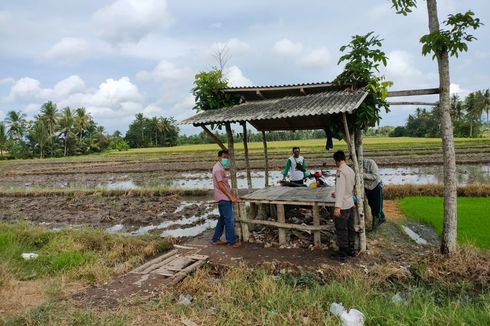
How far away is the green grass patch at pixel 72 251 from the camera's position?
19.8 ft

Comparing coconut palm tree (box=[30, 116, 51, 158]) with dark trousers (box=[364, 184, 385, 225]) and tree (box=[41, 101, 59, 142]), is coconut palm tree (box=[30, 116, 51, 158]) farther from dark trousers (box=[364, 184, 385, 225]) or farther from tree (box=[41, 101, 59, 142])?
dark trousers (box=[364, 184, 385, 225])

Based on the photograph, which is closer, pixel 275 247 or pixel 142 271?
pixel 142 271

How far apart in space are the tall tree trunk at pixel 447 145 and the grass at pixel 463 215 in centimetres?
88

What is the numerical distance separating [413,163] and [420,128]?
4166 centimetres

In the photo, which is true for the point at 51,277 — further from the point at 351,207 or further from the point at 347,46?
the point at 347,46

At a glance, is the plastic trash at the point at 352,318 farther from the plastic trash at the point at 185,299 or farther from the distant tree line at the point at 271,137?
the distant tree line at the point at 271,137

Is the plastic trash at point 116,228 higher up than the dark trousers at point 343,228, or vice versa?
the dark trousers at point 343,228

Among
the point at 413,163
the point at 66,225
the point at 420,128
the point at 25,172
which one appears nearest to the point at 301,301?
the point at 66,225

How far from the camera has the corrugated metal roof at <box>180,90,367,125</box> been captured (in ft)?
20.2

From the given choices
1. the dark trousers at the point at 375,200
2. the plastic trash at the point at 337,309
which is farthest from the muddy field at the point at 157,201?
the plastic trash at the point at 337,309

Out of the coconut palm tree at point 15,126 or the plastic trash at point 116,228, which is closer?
the plastic trash at point 116,228

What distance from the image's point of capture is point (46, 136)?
48.9 meters

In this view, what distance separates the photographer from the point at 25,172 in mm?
28750

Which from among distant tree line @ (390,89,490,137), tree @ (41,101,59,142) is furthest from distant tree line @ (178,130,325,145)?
tree @ (41,101,59,142)
